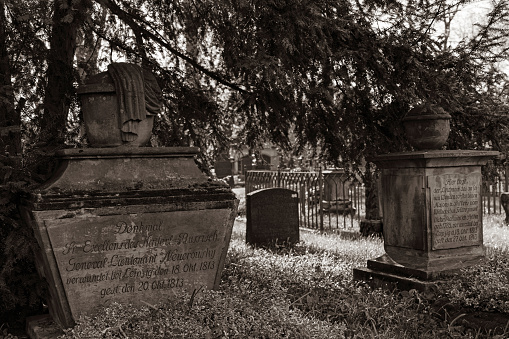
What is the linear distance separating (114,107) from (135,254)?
4.41 feet

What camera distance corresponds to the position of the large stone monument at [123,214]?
13.5 feet

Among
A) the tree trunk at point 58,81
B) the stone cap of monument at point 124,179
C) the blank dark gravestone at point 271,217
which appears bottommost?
the blank dark gravestone at point 271,217

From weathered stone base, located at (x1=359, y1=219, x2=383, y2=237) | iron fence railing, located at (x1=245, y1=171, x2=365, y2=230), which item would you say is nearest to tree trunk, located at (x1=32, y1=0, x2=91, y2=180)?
weathered stone base, located at (x1=359, y1=219, x2=383, y2=237)

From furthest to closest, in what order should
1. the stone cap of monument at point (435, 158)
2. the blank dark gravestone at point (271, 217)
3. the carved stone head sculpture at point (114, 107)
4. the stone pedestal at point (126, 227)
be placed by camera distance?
1. the blank dark gravestone at point (271, 217)
2. the stone cap of monument at point (435, 158)
3. the carved stone head sculpture at point (114, 107)
4. the stone pedestal at point (126, 227)

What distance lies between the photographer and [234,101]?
25.6 ft

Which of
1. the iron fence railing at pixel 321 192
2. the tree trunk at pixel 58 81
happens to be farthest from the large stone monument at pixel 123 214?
the iron fence railing at pixel 321 192

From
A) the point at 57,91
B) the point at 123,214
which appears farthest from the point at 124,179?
the point at 57,91

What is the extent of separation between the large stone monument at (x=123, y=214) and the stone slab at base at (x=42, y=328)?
0.14 meters

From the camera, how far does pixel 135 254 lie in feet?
14.2

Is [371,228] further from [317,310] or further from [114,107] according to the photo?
[114,107]

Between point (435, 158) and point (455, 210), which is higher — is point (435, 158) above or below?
above

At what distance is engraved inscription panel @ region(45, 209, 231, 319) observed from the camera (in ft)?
13.5

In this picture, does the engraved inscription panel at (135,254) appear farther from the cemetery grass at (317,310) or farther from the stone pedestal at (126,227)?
the cemetery grass at (317,310)

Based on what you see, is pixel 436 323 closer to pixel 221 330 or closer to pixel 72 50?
pixel 221 330
